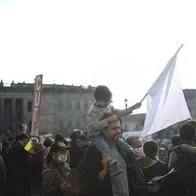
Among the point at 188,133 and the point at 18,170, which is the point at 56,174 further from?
the point at 18,170

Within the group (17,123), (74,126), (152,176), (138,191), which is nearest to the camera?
(138,191)

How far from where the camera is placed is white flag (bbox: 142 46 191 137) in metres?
7.38

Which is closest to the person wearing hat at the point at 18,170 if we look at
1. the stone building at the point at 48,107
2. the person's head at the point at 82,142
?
the person's head at the point at 82,142

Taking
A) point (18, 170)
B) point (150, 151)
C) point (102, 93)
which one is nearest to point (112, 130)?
point (102, 93)

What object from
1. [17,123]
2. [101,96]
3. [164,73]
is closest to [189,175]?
[101,96]

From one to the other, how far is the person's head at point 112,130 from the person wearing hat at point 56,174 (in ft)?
2.18

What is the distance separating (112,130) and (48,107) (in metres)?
102

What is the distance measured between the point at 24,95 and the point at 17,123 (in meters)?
5.51

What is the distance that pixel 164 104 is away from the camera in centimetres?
747

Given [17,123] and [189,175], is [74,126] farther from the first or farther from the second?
[189,175]

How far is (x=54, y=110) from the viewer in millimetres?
107438

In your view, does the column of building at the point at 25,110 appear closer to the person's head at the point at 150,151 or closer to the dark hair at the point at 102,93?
the person's head at the point at 150,151

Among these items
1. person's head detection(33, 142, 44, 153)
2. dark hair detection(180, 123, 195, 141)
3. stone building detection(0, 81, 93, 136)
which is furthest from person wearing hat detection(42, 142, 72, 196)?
stone building detection(0, 81, 93, 136)

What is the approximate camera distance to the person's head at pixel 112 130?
529cm
